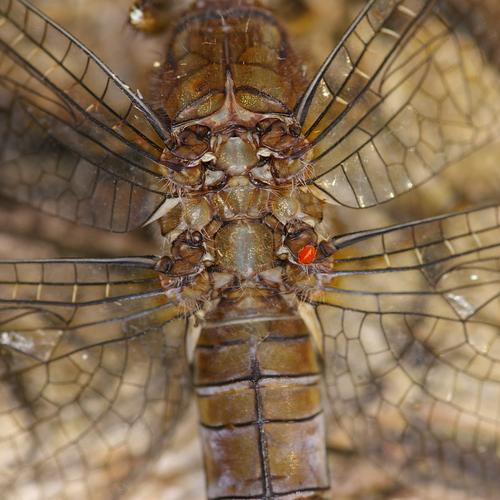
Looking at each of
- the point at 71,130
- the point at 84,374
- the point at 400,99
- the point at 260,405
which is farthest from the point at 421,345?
the point at 71,130

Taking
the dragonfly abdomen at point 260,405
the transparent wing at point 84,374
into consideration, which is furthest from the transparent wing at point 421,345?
the transparent wing at point 84,374

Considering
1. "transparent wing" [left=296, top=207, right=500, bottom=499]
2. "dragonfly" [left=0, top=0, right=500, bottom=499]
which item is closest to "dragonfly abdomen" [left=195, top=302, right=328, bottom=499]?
"dragonfly" [left=0, top=0, right=500, bottom=499]

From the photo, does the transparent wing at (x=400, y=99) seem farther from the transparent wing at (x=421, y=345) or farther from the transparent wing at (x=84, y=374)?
the transparent wing at (x=84, y=374)

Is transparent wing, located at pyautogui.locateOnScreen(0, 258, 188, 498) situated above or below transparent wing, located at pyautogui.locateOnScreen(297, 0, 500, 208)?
below

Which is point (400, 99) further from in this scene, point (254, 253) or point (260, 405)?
point (260, 405)

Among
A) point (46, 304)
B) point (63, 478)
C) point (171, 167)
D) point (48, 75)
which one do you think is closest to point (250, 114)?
point (171, 167)

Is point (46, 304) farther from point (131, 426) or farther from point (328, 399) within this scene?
point (328, 399)

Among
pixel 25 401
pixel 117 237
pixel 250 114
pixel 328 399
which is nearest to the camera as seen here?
pixel 250 114

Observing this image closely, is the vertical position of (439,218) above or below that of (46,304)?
above

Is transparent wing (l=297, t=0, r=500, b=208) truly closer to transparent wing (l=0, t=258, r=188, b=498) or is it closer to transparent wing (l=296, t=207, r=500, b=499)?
transparent wing (l=296, t=207, r=500, b=499)
